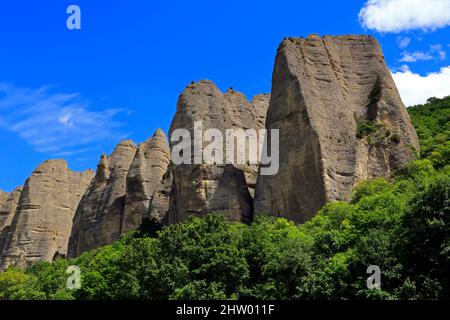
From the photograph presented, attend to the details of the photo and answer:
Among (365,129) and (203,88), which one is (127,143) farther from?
(365,129)

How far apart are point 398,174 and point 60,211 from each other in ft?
139

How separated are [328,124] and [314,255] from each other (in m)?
13.5

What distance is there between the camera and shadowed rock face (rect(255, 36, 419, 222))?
43.8 metres

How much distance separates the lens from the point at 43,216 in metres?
75.8

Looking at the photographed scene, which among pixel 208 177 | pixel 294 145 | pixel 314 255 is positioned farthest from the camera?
pixel 208 177

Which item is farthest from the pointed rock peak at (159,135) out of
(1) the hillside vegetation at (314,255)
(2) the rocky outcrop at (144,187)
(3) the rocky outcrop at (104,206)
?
(1) the hillside vegetation at (314,255)

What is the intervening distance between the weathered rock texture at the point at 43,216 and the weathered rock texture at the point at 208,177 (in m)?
24.9

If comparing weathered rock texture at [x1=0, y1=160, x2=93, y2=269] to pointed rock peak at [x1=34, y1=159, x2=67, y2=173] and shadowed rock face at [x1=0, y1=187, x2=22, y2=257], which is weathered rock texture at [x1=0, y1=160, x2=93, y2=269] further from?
shadowed rock face at [x1=0, y1=187, x2=22, y2=257]

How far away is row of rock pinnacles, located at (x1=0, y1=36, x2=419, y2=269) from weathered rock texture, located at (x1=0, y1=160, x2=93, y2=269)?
9.20 m

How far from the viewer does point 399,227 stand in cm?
3183

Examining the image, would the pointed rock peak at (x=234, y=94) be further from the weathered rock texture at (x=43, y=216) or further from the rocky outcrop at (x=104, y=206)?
the weathered rock texture at (x=43, y=216)

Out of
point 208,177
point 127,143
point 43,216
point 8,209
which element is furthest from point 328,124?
point 8,209
